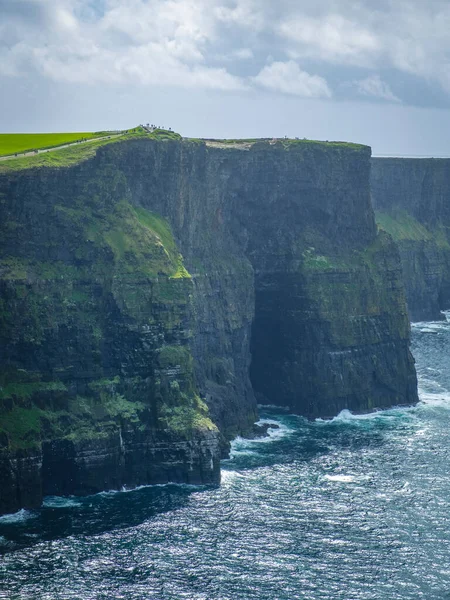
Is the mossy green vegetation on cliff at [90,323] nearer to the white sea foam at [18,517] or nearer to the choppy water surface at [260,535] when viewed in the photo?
the white sea foam at [18,517]

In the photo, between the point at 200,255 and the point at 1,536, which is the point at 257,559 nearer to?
the point at 1,536

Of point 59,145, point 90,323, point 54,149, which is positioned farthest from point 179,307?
point 59,145

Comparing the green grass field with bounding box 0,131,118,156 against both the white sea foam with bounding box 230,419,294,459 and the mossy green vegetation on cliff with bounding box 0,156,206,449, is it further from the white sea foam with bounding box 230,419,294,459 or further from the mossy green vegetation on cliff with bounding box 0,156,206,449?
the white sea foam with bounding box 230,419,294,459

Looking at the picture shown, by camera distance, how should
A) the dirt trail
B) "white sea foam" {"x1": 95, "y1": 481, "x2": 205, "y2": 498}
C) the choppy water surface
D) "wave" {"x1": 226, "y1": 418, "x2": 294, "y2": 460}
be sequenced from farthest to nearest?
1. "wave" {"x1": 226, "y1": 418, "x2": 294, "y2": 460}
2. the dirt trail
3. "white sea foam" {"x1": 95, "y1": 481, "x2": 205, "y2": 498}
4. the choppy water surface

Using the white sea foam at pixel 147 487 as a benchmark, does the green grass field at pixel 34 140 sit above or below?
above

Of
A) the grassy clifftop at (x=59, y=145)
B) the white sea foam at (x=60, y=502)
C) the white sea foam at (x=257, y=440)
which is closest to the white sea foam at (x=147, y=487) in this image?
the white sea foam at (x=60, y=502)

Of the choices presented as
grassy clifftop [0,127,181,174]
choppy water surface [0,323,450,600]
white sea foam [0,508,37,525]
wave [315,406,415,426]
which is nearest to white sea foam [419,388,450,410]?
wave [315,406,415,426]

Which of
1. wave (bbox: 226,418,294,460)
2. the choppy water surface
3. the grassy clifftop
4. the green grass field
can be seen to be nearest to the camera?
the choppy water surface

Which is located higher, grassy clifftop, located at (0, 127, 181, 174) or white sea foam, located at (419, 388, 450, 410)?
grassy clifftop, located at (0, 127, 181, 174)
